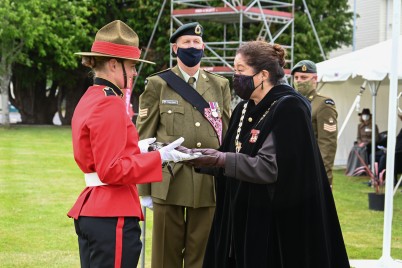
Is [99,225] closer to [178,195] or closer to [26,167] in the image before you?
[178,195]

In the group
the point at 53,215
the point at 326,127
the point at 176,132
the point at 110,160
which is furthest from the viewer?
the point at 53,215

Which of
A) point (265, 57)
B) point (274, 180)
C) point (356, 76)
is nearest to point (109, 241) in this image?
point (274, 180)

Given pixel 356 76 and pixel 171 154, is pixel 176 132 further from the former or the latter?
pixel 356 76

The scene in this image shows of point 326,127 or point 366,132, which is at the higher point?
point 326,127

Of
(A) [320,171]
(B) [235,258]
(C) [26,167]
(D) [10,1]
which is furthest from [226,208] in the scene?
(D) [10,1]

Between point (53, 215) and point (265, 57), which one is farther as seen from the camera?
point (53, 215)

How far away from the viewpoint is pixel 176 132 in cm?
564

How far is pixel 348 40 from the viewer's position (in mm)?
33812

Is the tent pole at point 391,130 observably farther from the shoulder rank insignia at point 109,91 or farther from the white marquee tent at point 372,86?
the shoulder rank insignia at point 109,91

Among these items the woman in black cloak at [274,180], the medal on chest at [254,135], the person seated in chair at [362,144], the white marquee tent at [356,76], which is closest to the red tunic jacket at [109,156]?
the woman in black cloak at [274,180]

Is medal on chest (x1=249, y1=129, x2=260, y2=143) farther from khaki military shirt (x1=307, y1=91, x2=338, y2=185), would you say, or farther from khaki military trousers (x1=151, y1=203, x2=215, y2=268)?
khaki military shirt (x1=307, y1=91, x2=338, y2=185)

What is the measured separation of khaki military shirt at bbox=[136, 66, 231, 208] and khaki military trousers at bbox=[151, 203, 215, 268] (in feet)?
0.30

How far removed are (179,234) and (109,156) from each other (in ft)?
6.55

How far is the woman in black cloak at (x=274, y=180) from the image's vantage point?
4277 mm
